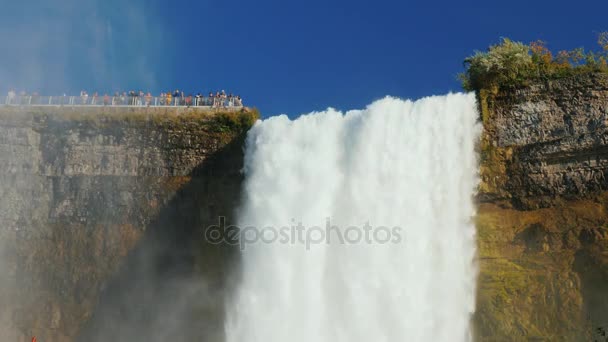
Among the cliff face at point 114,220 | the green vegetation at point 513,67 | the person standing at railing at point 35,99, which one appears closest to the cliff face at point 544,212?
the green vegetation at point 513,67

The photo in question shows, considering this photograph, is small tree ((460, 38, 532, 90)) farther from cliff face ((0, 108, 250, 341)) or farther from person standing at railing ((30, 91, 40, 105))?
person standing at railing ((30, 91, 40, 105))

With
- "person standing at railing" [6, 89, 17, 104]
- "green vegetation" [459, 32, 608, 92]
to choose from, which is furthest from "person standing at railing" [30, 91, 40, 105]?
"green vegetation" [459, 32, 608, 92]

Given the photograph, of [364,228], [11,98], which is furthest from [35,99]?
[364,228]

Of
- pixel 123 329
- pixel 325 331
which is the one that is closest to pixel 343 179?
pixel 325 331

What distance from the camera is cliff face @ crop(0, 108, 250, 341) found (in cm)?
2383

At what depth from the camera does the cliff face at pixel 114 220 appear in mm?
23828

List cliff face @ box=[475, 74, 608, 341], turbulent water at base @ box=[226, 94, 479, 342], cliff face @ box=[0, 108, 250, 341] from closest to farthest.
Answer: turbulent water at base @ box=[226, 94, 479, 342] < cliff face @ box=[475, 74, 608, 341] < cliff face @ box=[0, 108, 250, 341]

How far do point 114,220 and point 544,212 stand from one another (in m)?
16.9

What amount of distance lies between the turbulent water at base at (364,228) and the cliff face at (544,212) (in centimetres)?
85

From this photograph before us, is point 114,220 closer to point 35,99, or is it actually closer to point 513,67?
point 35,99

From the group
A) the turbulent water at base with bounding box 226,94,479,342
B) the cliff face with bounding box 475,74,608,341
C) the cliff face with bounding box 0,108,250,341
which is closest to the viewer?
the turbulent water at base with bounding box 226,94,479,342

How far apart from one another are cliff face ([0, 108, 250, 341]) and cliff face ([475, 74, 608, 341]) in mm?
9884

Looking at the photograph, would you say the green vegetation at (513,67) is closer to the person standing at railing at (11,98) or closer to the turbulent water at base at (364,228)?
the turbulent water at base at (364,228)

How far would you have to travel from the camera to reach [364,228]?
19.7 m
